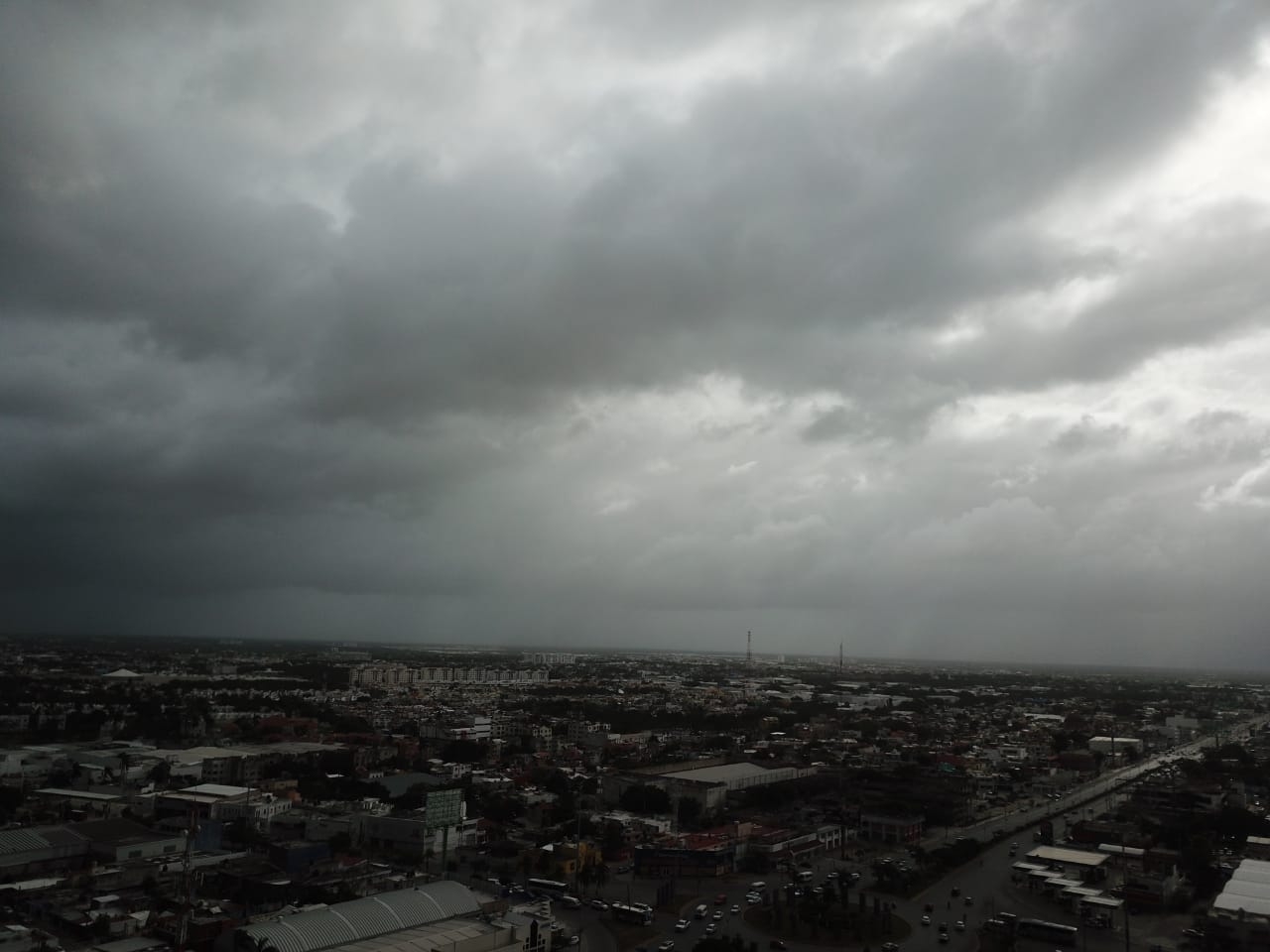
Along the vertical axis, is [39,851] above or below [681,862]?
above

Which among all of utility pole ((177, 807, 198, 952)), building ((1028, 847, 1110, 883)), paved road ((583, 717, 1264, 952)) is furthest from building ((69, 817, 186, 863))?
building ((1028, 847, 1110, 883))

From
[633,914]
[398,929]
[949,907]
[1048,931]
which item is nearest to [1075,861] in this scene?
[949,907]

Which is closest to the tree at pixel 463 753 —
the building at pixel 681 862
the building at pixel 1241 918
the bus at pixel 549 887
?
the building at pixel 681 862

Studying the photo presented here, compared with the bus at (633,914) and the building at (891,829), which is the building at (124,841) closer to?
the bus at (633,914)

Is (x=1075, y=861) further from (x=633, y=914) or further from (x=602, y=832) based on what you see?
(x=602, y=832)

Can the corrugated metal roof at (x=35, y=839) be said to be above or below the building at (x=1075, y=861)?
above

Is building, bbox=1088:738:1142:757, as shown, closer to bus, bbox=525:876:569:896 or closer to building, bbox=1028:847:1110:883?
building, bbox=1028:847:1110:883

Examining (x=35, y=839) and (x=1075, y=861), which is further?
(x=1075, y=861)
